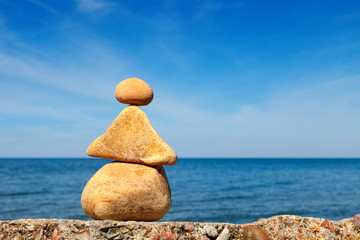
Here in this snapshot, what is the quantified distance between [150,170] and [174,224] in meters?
1.09

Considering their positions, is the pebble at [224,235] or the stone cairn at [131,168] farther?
the stone cairn at [131,168]

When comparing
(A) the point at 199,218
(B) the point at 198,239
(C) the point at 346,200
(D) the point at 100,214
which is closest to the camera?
(B) the point at 198,239

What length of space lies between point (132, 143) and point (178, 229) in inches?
64.0

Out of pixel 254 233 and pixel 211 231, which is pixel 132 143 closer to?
pixel 211 231

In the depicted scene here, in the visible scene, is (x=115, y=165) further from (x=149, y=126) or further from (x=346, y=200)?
(x=346, y=200)

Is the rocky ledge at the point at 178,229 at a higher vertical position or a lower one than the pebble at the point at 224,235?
higher

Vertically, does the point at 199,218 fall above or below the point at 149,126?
below

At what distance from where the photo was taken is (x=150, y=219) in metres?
5.04

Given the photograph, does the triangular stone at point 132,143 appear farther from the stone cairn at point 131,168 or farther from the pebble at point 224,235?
the pebble at point 224,235

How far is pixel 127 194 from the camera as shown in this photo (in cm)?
471

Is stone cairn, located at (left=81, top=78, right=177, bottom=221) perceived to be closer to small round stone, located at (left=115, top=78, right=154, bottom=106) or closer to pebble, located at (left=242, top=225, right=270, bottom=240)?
small round stone, located at (left=115, top=78, right=154, bottom=106)

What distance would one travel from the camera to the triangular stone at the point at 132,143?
5148 millimetres

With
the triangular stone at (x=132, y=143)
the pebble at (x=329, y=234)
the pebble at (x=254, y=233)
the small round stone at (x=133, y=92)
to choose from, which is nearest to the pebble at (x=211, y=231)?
the pebble at (x=254, y=233)

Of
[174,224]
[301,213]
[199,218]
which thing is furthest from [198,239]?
[301,213]
